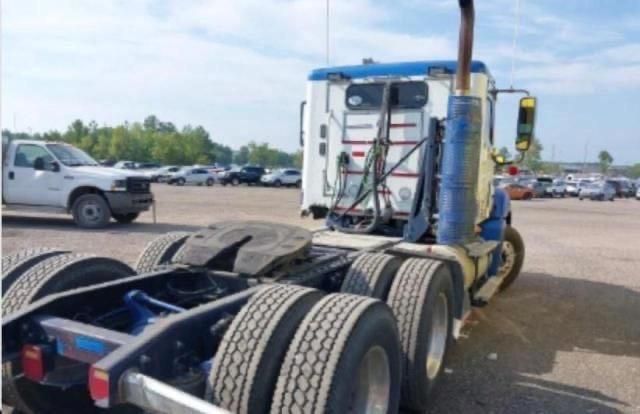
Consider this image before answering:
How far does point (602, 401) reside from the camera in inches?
168

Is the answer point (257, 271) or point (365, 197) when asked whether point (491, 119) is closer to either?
point (365, 197)

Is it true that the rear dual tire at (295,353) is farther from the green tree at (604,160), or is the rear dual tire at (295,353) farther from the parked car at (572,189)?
the green tree at (604,160)

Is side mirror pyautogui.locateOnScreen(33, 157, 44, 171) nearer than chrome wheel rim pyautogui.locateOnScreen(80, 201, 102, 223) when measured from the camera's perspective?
Yes

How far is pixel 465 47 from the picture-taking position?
17.9 feet

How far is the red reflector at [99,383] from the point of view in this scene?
2242mm

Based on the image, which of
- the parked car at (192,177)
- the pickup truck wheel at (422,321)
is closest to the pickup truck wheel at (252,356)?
the pickup truck wheel at (422,321)

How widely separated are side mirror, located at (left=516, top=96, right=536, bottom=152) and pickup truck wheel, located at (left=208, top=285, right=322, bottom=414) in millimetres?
4735

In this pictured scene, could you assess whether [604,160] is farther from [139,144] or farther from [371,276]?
[371,276]

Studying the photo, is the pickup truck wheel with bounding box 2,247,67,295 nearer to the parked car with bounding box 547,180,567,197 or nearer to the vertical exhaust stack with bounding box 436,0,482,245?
the vertical exhaust stack with bounding box 436,0,482,245

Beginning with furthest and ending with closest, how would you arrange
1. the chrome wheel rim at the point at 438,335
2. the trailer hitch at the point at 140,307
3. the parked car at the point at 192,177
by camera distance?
the parked car at the point at 192,177 < the chrome wheel rim at the point at 438,335 < the trailer hitch at the point at 140,307

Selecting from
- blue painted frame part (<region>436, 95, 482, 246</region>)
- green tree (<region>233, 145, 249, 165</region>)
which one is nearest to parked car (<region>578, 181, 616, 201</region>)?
blue painted frame part (<region>436, 95, 482, 246</region>)

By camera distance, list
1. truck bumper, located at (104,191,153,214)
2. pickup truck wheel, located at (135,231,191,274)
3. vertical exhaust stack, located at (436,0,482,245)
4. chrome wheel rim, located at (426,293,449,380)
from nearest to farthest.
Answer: chrome wheel rim, located at (426,293,449,380)
pickup truck wheel, located at (135,231,191,274)
vertical exhaust stack, located at (436,0,482,245)
truck bumper, located at (104,191,153,214)

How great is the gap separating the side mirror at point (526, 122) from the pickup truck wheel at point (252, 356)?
4.73m

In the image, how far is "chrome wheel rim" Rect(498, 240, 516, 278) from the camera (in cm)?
805
